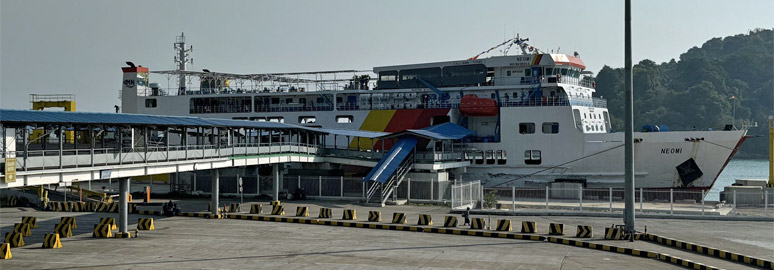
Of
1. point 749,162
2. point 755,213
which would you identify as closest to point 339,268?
point 755,213

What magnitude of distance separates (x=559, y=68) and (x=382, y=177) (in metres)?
17.3

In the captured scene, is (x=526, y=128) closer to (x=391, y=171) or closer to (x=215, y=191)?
(x=391, y=171)

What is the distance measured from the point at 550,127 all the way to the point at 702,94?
110540 mm

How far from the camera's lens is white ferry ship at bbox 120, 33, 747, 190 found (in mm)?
49938

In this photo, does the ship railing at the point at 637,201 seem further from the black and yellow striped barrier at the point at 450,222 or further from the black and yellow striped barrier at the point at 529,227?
the black and yellow striped barrier at the point at 529,227

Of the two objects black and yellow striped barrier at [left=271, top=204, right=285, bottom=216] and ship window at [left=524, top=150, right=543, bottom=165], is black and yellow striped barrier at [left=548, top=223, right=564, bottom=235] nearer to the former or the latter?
black and yellow striped barrier at [left=271, top=204, right=285, bottom=216]

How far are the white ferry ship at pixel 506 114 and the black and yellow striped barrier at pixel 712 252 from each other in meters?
21.2

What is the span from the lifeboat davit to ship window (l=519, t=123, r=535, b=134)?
2.14 m

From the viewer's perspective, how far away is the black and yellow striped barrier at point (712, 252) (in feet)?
80.5

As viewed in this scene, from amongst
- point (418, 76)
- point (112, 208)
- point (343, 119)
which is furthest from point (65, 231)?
point (418, 76)

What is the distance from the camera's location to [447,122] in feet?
183

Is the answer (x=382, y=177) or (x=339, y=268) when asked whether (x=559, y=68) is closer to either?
(x=382, y=177)

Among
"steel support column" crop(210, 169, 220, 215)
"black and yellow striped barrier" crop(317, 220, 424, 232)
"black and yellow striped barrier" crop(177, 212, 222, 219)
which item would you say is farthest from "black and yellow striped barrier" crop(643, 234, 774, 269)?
"black and yellow striped barrier" crop(177, 212, 222, 219)

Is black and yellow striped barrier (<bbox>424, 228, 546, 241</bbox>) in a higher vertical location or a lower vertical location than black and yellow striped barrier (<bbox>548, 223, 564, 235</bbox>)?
lower
